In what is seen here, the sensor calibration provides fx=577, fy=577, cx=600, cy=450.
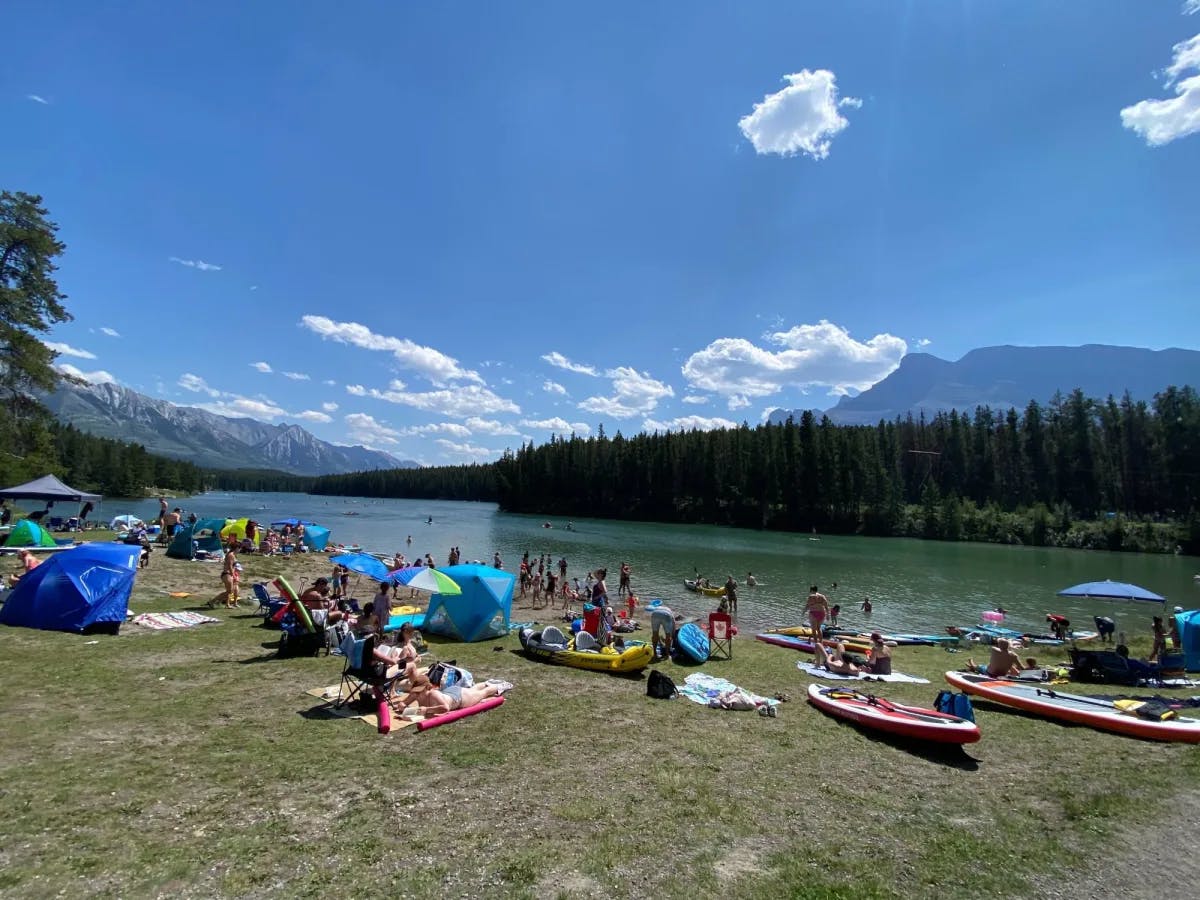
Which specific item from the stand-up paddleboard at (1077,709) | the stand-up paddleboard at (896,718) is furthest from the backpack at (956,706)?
the stand-up paddleboard at (1077,709)

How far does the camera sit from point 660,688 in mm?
12320

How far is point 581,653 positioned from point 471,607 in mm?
4412

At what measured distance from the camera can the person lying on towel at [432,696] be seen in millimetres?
10273

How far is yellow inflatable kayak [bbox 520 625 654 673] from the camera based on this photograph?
46.0ft

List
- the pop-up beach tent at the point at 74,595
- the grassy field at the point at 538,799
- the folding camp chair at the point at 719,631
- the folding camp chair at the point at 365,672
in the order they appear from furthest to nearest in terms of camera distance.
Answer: the folding camp chair at the point at 719,631 → the pop-up beach tent at the point at 74,595 → the folding camp chair at the point at 365,672 → the grassy field at the point at 538,799

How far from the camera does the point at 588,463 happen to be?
437 feet

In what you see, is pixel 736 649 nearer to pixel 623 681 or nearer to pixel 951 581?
pixel 623 681

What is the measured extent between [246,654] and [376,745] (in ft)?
23.1

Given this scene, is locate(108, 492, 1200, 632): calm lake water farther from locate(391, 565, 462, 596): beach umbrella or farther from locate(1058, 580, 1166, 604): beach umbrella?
locate(391, 565, 462, 596): beach umbrella

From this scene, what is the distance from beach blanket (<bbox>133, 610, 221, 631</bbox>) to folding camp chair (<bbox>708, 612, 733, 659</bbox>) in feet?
48.3

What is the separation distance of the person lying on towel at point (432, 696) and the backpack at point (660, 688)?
363 centimetres

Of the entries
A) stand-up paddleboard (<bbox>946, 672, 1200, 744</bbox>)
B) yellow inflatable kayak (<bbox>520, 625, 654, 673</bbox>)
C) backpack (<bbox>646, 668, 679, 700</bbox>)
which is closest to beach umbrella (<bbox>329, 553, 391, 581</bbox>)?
yellow inflatable kayak (<bbox>520, 625, 654, 673</bbox>)

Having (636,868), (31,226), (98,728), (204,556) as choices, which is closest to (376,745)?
(98,728)

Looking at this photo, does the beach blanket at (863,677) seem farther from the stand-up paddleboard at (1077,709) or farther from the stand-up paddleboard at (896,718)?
the stand-up paddleboard at (896,718)
